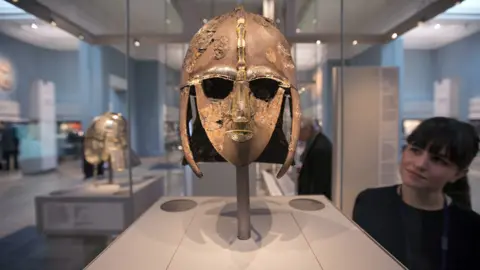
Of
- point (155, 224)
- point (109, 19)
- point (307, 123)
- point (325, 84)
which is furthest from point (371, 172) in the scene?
point (109, 19)

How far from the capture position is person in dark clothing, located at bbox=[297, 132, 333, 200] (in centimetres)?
265

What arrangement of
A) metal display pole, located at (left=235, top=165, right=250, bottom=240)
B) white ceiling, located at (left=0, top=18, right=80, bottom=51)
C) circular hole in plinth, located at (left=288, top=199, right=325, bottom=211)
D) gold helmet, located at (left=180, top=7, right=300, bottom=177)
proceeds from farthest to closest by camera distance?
white ceiling, located at (left=0, top=18, right=80, bottom=51) → circular hole in plinth, located at (left=288, top=199, right=325, bottom=211) → metal display pole, located at (left=235, top=165, right=250, bottom=240) → gold helmet, located at (left=180, top=7, right=300, bottom=177)

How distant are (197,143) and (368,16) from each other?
195 cm

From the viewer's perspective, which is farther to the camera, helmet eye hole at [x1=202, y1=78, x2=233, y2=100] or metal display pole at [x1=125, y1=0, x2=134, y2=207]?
metal display pole at [x1=125, y1=0, x2=134, y2=207]

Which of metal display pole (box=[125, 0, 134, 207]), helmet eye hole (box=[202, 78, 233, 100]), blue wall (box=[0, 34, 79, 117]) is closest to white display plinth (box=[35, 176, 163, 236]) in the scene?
metal display pole (box=[125, 0, 134, 207])

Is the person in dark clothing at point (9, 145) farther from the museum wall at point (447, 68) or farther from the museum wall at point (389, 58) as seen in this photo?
the museum wall at point (447, 68)

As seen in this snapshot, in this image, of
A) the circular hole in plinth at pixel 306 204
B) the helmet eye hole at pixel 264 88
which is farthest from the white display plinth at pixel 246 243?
the helmet eye hole at pixel 264 88

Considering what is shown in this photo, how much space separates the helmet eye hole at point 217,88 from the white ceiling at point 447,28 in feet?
4.75

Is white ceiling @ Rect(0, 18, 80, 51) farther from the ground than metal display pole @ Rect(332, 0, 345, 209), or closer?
farther from the ground

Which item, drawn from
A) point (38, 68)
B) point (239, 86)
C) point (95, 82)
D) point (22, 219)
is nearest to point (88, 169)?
point (22, 219)

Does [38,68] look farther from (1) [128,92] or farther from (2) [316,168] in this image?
(2) [316,168]

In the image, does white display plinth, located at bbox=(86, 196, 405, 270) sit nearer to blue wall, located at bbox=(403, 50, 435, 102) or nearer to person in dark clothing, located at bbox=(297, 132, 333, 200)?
person in dark clothing, located at bbox=(297, 132, 333, 200)

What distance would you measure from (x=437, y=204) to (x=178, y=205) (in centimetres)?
143

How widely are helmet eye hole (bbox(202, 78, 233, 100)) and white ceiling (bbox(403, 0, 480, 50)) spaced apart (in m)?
1.45
